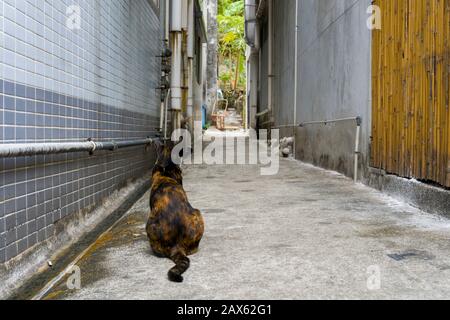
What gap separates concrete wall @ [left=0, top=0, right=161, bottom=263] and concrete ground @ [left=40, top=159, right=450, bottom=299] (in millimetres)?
491

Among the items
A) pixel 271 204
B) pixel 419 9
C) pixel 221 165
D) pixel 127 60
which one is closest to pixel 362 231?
pixel 271 204

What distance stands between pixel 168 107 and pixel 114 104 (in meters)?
4.82

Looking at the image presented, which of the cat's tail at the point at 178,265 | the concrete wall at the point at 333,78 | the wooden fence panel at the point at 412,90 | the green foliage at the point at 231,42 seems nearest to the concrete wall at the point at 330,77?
the concrete wall at the point at 333,78

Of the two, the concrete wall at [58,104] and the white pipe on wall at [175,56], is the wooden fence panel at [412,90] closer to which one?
the concrete wall at [58,104]

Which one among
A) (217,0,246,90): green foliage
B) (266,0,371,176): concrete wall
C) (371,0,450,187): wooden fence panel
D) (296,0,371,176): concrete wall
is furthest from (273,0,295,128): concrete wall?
(217,0,246,90): green foliage

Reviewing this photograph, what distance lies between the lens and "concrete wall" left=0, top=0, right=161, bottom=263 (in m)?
2.96

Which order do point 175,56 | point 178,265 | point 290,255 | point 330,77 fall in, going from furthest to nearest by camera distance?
point 175,56 < point 330,77 < point 290,255 < point 178,265

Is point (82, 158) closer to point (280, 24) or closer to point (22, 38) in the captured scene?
point (22, 38)

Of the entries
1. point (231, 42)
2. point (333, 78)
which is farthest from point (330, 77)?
point (231, 42)

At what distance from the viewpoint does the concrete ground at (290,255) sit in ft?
8.72

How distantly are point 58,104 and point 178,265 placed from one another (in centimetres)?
176

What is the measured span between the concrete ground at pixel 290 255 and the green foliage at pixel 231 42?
116 ft

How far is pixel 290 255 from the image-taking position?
3.40 m

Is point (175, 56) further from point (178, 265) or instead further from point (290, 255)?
point (178, 265)
